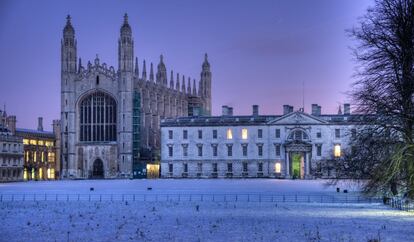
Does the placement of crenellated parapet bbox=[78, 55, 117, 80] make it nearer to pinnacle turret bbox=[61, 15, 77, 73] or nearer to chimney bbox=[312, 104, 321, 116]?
pinnacle turret bbox=[61, 15, 77, 73]

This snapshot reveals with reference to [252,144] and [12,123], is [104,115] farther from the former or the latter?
[252,144]

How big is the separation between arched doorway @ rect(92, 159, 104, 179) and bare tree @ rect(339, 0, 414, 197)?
259 ft

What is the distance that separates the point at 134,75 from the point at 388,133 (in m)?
83.6

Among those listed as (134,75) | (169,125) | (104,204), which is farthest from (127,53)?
(104,204)

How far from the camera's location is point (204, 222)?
2714 centimetres

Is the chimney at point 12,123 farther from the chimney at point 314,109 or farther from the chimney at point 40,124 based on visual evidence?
the chimney at point 314,109

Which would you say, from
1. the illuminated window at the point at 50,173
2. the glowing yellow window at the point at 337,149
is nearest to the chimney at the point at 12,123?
the illuminated window at the point at 50,173

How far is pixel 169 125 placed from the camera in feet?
337

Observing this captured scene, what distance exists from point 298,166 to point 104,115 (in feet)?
96.9

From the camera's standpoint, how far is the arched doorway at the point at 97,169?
105 metres

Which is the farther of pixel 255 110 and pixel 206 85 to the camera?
pixel 206 85

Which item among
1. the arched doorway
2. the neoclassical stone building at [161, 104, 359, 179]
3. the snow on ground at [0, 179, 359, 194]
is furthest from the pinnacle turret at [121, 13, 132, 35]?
the snow on ground at [0, 179, 359, 194]

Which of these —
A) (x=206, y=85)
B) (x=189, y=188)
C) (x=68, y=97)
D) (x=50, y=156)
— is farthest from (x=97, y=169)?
(x=189, y=188)

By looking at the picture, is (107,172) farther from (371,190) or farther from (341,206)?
(371,190)
